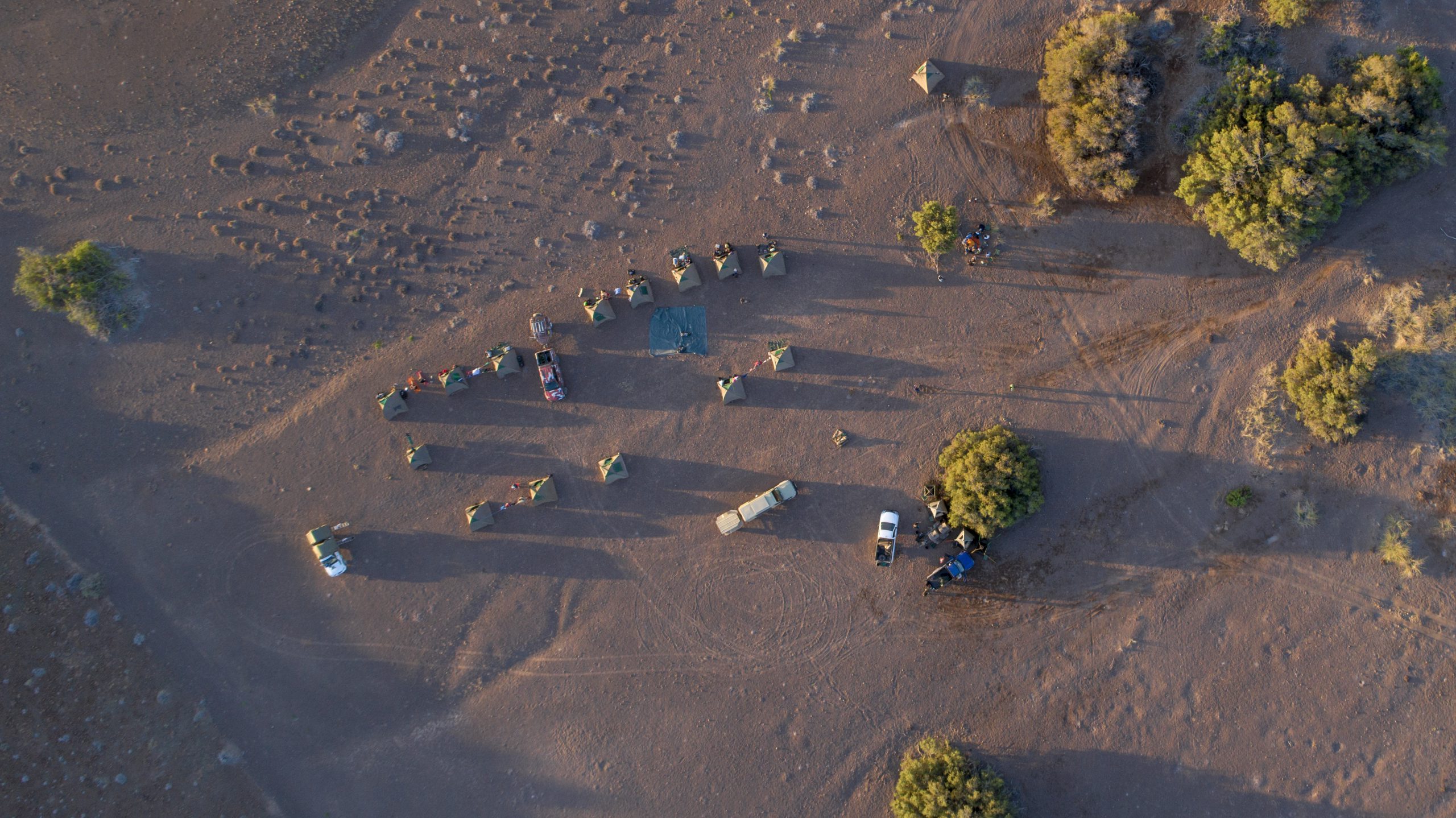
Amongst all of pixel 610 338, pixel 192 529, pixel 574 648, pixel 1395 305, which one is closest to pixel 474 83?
pixel 610 338

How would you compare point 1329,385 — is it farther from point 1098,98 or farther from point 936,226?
point 936,226

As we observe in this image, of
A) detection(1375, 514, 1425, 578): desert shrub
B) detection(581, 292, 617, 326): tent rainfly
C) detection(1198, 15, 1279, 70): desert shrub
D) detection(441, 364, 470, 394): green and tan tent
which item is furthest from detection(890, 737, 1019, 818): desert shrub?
detection(1198, 15, 1279, 70): desert shrub

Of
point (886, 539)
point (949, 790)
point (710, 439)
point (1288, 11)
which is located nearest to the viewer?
point (949, 790)

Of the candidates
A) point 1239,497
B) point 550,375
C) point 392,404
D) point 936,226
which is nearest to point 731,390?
point 550,375

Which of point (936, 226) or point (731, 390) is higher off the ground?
point (936, 226)

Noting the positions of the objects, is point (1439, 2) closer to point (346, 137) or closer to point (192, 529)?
point (346, 137)

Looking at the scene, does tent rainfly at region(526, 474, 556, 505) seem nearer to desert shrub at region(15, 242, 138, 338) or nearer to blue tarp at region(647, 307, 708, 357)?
blue tarp at region(647, 307, 708, 357)
